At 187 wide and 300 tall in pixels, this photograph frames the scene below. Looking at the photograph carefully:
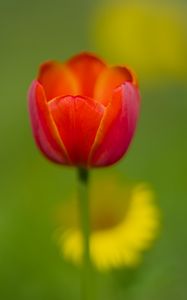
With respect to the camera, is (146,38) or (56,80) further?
(146,38)

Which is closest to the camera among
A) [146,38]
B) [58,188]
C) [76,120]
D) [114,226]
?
[76,120]

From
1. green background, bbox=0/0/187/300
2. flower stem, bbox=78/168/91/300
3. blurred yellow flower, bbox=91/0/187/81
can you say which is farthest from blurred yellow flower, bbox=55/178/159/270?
blurred yellow flower, bbox=91/0/187/81

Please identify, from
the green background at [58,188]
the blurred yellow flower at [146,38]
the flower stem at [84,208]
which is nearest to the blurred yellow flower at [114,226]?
the green background at [58,188]

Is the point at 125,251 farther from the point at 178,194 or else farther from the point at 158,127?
the point at 158,127

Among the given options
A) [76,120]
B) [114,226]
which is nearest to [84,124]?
[76,120]

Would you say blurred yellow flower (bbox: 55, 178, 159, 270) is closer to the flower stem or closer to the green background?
the green background

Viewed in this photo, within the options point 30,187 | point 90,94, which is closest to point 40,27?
point 30,187

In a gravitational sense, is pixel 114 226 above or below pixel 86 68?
below

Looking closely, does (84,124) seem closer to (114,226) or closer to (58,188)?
(114,226)
